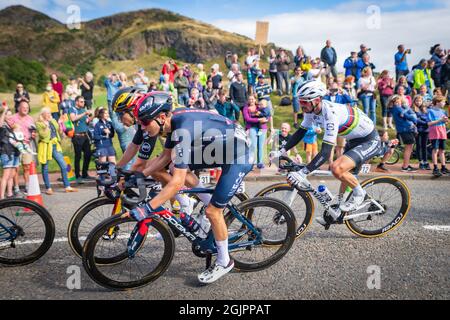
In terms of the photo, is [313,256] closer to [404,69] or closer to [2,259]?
[2,259]

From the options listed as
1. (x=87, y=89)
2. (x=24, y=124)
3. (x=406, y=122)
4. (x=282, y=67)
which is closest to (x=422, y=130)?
(x=406, y=122)

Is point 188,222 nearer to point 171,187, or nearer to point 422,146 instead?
point 171,187

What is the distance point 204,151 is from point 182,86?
991 centimetres

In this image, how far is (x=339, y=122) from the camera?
194 inches

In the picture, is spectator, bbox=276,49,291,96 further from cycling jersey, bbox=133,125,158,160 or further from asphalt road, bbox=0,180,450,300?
cycling jersey, bbox=133,125,158,160

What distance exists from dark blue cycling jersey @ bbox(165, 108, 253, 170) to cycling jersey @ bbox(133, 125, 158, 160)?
26.3 inches

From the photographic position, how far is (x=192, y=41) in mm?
71562

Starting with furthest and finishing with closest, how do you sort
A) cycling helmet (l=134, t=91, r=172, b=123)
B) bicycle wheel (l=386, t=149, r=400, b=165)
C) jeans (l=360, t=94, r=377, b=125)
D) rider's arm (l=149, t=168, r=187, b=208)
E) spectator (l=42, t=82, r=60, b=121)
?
jeans (l=360, t=94, r=377, b=125), spectator (l=42, t=82, r=60, b=121), bicycle wheel (l=386, t=149, r=400, b=165), cycling helmet (l=134, t=91, r=172, b=123), rider's arm (l=149, t=168, r=187, b=208)

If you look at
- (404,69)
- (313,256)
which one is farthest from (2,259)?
(404,69)

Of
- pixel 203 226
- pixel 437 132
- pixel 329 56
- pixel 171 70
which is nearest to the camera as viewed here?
pixel 203 226

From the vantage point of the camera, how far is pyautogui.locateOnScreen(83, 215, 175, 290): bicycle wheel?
12.0 ft

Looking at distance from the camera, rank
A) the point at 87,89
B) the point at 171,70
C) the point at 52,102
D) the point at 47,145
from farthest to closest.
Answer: the point at 171,70 < the point at 87,89 < the point at 52,102 < the point at 47,145

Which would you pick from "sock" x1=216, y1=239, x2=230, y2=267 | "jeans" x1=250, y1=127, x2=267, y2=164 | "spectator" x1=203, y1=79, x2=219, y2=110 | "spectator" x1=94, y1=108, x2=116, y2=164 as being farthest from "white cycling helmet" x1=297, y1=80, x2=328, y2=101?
"spectator" x1=203, y1=79, x2=219, y2=110

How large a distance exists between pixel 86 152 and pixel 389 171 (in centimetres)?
807
